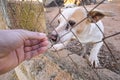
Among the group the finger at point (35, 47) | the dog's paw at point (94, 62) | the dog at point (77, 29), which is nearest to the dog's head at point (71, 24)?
the dog at point (77, 29)

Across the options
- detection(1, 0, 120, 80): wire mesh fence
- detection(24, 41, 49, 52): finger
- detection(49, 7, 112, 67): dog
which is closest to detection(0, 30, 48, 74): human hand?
detection(24, 41, 49, 52): finger

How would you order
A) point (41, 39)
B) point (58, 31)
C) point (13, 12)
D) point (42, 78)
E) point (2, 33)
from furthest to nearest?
point (13, 12) < point (58, 31) < point (42, 78) < point (41, 39) < point (2, 33)

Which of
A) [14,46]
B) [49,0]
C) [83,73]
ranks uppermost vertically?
[14,46]

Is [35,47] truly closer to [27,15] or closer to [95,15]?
[95,15]

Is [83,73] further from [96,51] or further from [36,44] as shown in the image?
[96,51]

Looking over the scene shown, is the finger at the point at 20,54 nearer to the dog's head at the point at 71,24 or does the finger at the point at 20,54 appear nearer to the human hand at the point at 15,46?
the human hand at the point at 15,46

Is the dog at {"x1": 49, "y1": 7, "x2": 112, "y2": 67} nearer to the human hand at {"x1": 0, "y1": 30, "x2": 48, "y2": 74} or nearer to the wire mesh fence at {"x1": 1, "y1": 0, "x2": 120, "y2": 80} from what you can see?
the wire mesh fence at {"x1": 1, "y1": 0, "x2": 120, "y2": 80}

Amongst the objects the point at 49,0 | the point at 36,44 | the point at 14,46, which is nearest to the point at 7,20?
the point at 36,44

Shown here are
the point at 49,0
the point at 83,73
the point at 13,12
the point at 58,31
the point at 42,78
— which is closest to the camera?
the point at 83,73
